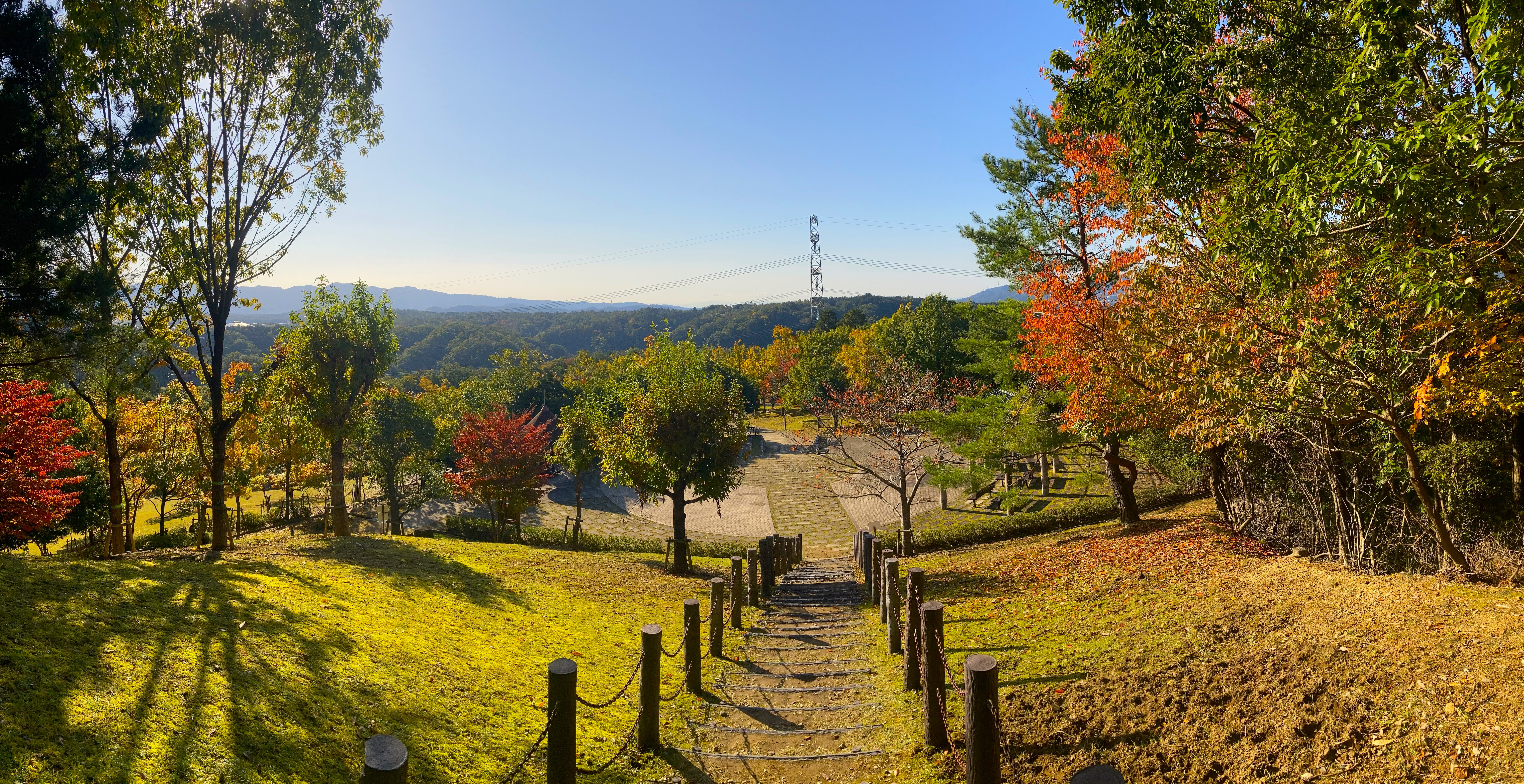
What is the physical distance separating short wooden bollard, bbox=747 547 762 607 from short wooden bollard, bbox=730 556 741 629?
117cm

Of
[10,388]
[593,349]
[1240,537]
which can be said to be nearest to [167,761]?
[10,388]

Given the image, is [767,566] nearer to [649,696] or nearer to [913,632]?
[913,632]

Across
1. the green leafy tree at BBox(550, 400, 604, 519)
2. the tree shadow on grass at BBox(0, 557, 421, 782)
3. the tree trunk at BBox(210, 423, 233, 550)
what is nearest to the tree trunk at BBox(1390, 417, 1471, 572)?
the tree shadow on grass at BBox(0, 557, 421, 782)

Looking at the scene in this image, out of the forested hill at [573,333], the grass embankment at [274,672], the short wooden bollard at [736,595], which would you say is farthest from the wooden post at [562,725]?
the forested hill at [573,333]

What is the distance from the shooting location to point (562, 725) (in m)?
4.40

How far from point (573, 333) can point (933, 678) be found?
183954 millimetres

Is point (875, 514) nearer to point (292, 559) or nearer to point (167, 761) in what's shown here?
point (292, 559)

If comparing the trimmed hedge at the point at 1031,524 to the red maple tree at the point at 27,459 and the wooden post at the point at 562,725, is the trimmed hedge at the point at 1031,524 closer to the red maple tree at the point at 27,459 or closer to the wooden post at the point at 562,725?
the wooden post at the point at 562,725

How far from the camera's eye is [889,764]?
5.09 metres

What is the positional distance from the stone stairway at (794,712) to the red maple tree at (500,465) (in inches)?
529

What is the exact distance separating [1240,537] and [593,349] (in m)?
163

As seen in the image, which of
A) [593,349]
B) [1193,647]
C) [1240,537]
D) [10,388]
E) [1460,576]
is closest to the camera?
[1193,647]

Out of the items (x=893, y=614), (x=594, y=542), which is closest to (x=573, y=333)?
(x=594, y=542)

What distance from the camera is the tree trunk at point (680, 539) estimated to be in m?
14.9
